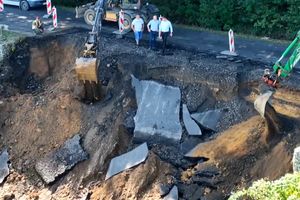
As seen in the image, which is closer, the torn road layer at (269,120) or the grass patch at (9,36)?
the torn road layer at (269,120)

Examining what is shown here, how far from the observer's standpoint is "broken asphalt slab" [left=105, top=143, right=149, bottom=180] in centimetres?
1560

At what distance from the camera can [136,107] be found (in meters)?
17.4

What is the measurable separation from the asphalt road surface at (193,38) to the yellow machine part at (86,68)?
4698 millimetres

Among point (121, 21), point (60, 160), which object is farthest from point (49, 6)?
point (60, 160)

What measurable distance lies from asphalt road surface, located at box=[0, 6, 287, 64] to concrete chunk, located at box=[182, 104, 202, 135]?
3.57m

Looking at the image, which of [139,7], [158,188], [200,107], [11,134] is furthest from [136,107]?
[139,7]

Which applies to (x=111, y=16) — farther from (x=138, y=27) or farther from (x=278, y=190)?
(x=278, y=190)

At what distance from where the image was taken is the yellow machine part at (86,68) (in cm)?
1627

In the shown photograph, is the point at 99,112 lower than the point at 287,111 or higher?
lower

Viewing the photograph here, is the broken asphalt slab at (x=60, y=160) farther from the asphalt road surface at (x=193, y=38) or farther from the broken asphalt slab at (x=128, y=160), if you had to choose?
the asphalt road surface at (x=193, y=38)

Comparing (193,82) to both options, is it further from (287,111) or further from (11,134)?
(11,134)

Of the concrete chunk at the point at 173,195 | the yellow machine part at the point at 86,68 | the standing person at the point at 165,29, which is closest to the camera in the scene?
the concrete chunk at the point at 173,195

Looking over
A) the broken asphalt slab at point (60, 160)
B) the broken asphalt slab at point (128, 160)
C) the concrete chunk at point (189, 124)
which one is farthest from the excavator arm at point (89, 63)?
the concrete chunk at point (189, 124)

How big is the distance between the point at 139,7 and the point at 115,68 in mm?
4202
